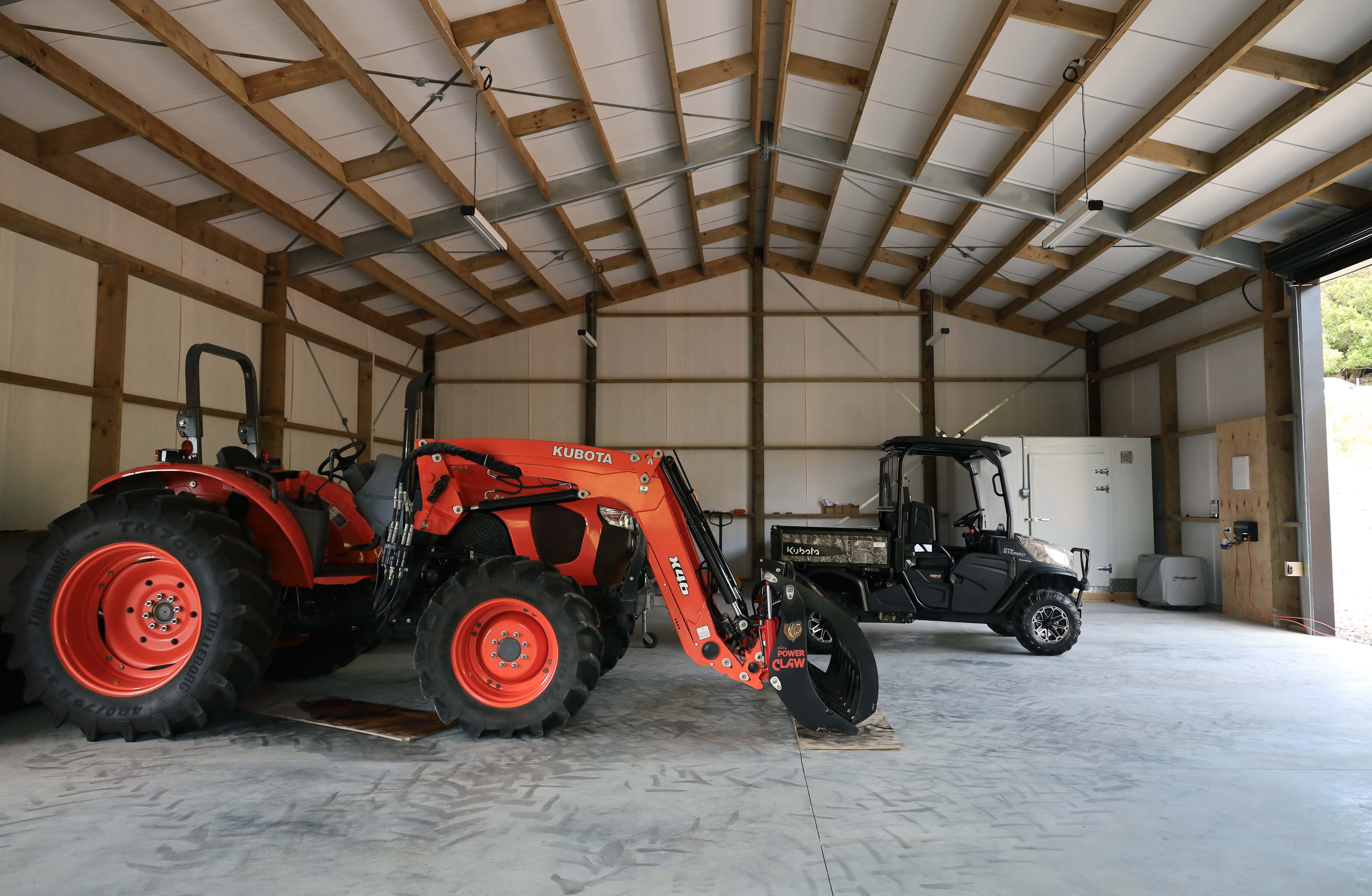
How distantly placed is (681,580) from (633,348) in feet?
34.4

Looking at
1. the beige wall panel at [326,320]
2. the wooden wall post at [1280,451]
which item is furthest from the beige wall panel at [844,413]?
the beige wall panel at [326,320]

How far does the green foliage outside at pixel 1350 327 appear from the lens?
1945 centimetres

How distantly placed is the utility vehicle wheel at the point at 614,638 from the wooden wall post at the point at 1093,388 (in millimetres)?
11157

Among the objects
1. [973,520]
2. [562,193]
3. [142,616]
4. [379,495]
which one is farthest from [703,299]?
[142,616]

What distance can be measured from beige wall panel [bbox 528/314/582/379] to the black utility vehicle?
26.3 feet

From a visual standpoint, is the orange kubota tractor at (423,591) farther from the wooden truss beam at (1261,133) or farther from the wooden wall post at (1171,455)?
the wooden wall post at (1171,455)

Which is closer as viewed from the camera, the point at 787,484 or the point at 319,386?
the point at 319,386

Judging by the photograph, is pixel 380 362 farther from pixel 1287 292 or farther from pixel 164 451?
pixel 1287 292

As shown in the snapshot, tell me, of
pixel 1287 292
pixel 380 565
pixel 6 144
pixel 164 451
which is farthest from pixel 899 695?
pixel 6 144

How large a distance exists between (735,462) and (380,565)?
9.94 metres

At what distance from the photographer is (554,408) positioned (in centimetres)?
1470

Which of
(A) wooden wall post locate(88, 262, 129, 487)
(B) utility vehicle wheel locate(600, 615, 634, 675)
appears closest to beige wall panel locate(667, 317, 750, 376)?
(A) wooden wall post locate(88, 262, 129, 487)

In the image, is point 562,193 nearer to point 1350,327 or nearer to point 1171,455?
point 1171,455

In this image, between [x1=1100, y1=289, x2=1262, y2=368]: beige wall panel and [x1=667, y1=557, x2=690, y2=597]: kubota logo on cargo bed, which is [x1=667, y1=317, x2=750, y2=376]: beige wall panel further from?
[x1=667, y1=557, x2=690, y2=597]: kubota logo on cargo bed
